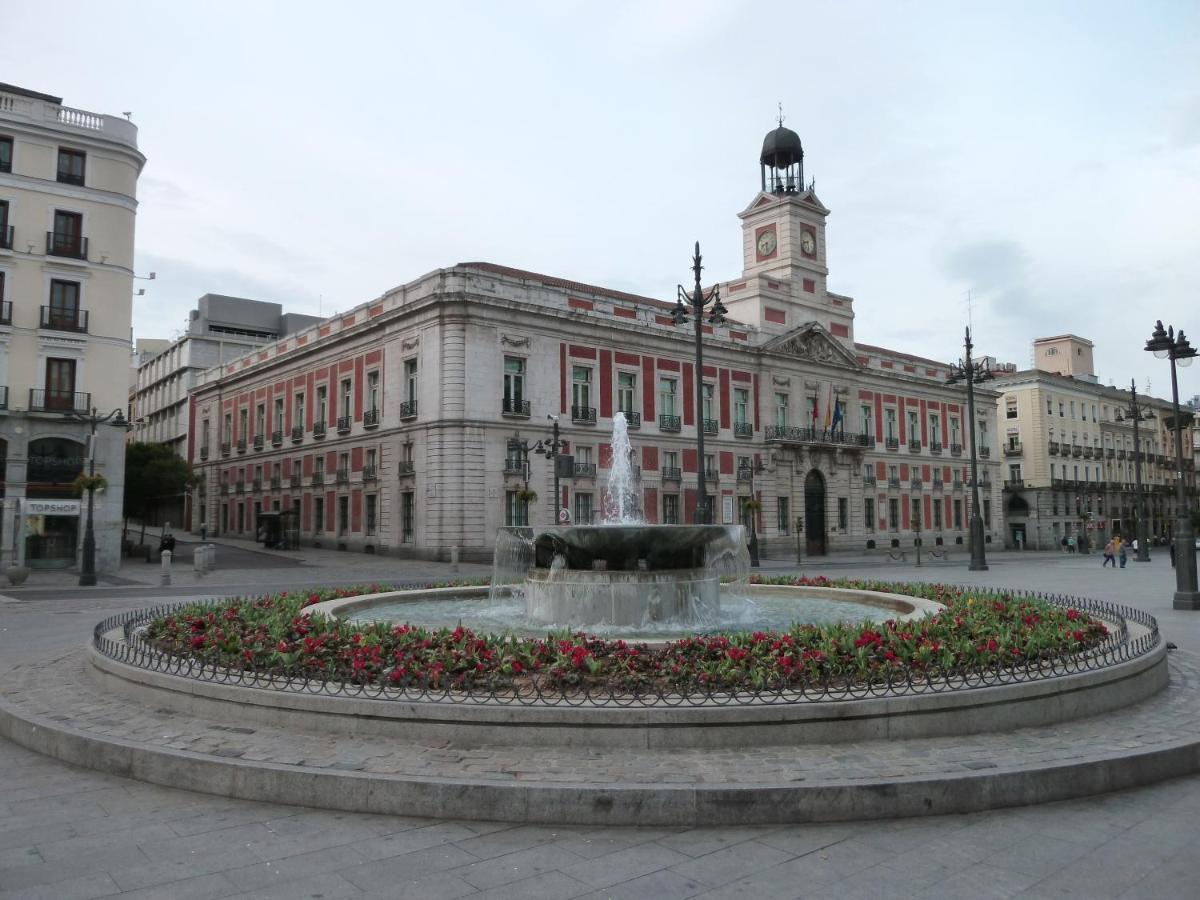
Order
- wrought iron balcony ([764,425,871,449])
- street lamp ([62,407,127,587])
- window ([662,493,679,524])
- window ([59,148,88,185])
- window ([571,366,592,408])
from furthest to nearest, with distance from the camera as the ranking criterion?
wrought iron balcony ([764,425,871,449]), window ([662,493,679,524]), window ([571,366,592,408]), window ([59,148,88,185]), street lamp ([62,407,127,587])

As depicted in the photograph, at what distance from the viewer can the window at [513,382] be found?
3597cm

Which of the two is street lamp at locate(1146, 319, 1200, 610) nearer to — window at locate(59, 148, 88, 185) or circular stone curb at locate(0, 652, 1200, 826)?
circular stone curb at locate(0, 652, 1200, 826)

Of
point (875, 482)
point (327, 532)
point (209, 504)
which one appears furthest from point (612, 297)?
point (209, 504)

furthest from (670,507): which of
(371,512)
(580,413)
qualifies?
(371,512)

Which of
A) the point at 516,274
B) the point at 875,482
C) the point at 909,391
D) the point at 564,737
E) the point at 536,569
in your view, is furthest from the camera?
the point at 909,391

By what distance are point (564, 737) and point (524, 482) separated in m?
29.1

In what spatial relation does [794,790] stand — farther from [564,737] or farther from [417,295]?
[417,295]

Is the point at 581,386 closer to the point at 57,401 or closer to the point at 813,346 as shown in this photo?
the point at 813,346

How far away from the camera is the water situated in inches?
436

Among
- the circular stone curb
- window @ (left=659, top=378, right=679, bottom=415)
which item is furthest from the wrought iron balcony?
the circular stone curb

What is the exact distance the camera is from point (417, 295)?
3578 cm

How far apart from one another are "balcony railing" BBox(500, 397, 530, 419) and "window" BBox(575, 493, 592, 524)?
13.7ft

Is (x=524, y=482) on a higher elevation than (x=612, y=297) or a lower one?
lower

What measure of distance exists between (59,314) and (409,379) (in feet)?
41.1
